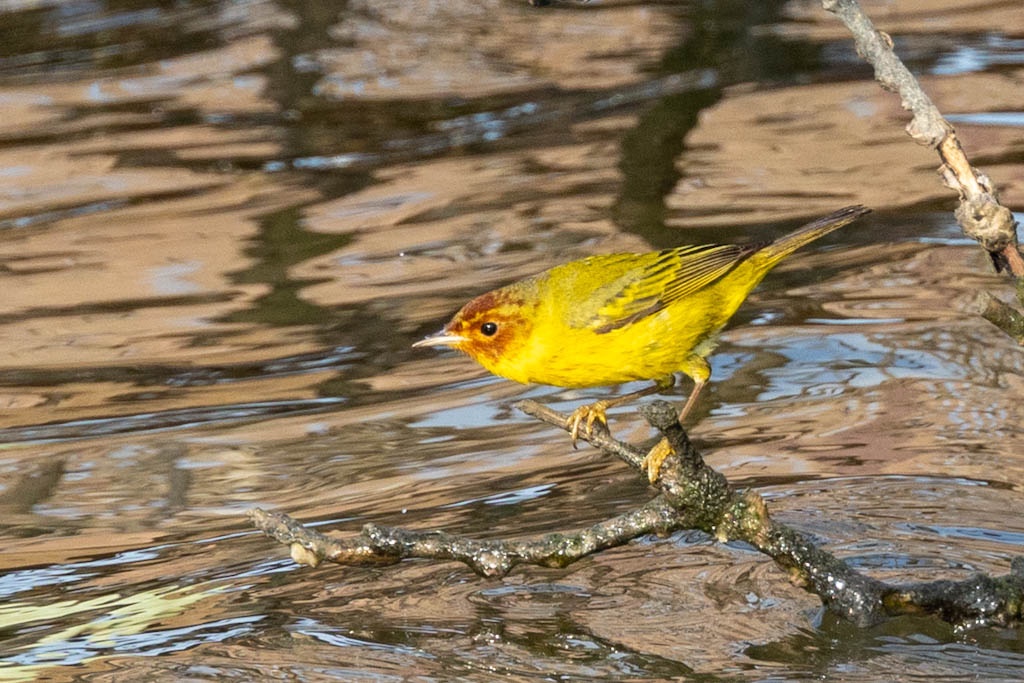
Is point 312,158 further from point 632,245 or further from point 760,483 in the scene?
point 760,483

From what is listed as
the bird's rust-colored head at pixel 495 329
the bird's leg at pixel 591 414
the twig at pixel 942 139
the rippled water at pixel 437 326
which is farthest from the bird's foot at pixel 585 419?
the twig at pixel 942 139

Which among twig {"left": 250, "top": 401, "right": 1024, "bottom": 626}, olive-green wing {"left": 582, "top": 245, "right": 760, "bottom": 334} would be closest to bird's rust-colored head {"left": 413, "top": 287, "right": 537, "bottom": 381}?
olive-green wing {"left": 582, "top": 245, "right": 760, "bottom": 334}

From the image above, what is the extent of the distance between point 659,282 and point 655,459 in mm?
814

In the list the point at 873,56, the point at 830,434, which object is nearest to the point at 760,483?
the point at 830,434

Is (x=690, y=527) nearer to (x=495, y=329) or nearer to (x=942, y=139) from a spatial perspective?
(x=495, y=329)

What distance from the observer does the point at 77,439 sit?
558cm

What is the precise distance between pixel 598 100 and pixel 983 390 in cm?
423

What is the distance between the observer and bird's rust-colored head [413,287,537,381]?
14.1 ft

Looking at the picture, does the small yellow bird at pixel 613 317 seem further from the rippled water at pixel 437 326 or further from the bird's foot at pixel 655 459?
the rippled water at pixel 437 326

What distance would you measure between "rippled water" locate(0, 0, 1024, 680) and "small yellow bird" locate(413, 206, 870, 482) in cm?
50

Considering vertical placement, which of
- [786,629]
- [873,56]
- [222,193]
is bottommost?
[786,629]

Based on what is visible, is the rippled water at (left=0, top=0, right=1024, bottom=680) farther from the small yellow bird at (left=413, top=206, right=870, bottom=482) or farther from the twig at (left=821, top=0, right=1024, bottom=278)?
the twig at (left=821, top=0, right=1024, bottom=278)

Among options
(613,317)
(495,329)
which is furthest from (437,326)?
(613,317)

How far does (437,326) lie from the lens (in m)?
6.27
